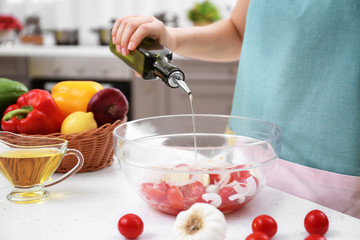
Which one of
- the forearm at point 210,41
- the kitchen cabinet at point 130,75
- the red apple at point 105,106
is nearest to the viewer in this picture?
the red apple at point 105,106

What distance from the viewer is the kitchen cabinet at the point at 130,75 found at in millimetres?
2908

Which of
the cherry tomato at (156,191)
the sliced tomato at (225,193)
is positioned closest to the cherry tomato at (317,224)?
the sliced tomato at (225,193)

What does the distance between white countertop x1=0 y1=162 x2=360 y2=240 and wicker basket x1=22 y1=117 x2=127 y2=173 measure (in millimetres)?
75

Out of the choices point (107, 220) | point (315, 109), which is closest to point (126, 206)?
point (107, 220)

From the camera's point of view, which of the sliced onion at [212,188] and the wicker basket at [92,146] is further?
the wicker basket at [92,146]

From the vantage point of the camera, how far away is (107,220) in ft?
2.48

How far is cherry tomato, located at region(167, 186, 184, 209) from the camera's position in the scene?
0.74 metres

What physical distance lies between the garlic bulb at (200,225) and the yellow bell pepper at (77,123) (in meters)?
0.41

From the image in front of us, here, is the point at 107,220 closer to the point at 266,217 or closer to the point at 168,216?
the point at 168,216

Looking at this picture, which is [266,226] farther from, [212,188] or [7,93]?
[7,93]

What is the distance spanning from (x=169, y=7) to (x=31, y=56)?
111 centimetres

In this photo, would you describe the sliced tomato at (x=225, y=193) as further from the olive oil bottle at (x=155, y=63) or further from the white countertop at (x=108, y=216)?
the olive oil bottle at (x=155, y=63)

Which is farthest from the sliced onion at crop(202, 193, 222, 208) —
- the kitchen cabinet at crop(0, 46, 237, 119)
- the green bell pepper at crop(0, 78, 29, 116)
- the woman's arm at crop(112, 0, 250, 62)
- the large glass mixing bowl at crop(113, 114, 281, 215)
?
the kitchen cabinet at crop(0, 46, 237, 119)

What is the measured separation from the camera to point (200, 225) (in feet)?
2.06
